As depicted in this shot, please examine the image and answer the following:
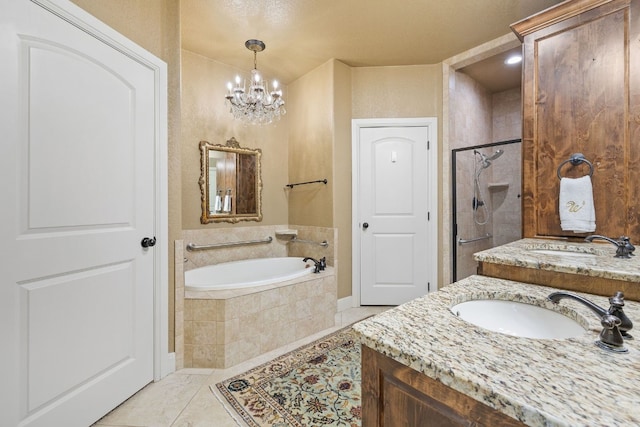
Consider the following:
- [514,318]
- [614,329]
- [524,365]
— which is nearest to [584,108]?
[514,318]

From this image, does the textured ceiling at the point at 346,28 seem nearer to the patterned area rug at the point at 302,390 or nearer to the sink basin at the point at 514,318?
the sink basin at the point at 514,318

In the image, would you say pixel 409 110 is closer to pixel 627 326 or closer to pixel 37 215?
pixel 627 326

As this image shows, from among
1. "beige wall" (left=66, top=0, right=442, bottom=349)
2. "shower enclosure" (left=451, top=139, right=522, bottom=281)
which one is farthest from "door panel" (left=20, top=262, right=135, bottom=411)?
"shower enclosure" (left=451, top=139, right=522, bottom=281)

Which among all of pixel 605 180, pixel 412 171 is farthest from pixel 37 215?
pixel 412 171

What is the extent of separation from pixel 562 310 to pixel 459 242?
2.36m

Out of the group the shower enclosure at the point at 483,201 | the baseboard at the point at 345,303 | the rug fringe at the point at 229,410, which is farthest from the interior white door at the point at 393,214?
the rug fringe at the point at 229,410

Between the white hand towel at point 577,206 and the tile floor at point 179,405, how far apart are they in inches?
81.1

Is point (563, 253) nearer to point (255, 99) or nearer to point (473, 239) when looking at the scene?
point (473, 239)

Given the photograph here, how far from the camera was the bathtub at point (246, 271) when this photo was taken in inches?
105

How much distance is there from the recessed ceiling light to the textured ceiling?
19.3 inches

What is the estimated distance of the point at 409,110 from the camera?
3143 millimetres

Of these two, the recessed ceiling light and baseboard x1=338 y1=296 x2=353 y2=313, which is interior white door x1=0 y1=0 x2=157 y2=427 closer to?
baseboard x1=338 y1=296 x2=353 y2=313

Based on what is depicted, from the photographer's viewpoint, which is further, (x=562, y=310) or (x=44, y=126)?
(x=44, y=126)

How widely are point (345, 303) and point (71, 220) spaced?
2477 millimetres
